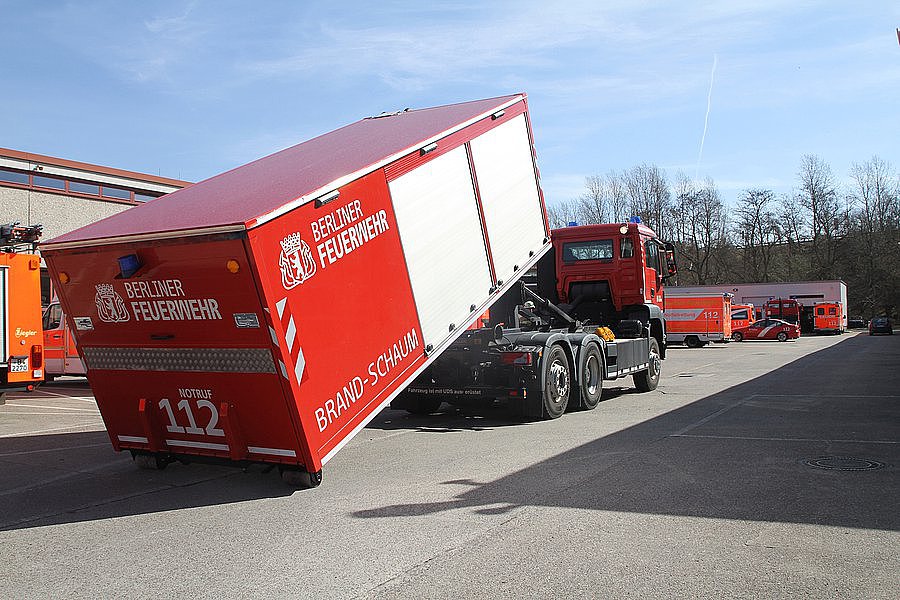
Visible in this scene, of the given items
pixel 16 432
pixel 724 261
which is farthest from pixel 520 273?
pixel 724 261

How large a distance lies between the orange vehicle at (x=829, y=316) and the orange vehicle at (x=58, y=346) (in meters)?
54.6

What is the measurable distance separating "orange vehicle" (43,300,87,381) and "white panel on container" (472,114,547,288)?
13.2 m

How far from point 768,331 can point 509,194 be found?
45.8 m

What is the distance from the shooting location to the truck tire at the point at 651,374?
15977mm

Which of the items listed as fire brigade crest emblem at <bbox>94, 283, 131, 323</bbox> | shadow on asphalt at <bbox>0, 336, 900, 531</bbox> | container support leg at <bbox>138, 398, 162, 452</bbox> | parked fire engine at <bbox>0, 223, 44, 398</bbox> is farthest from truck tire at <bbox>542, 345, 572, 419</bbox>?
parked fire engine at <bbox>0, 223, 44, 398</bbox>

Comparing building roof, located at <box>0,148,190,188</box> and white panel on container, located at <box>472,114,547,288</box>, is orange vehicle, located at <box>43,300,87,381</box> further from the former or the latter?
white panel on container, located at <box>472,114,547,288</box>

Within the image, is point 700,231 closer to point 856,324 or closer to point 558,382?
point 856,324

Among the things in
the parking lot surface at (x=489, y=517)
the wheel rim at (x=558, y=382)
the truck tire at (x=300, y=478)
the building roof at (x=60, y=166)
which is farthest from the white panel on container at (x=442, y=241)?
the building roof at (x=60, y=166)

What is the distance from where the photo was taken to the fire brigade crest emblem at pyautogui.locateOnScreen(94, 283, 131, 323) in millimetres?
6922

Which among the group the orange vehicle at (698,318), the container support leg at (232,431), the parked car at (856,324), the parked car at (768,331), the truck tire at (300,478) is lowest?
the parked car at (856,324)

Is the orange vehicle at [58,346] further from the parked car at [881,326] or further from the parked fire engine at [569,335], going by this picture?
the parked car at [881,326]

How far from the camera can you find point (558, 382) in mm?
11703

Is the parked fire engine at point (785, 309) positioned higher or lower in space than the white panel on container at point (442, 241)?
lower

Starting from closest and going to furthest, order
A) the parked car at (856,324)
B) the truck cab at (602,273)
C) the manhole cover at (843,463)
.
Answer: the manhole cover at (843,463) → the truck cab at (602,273) → the parked car at (856,324)
